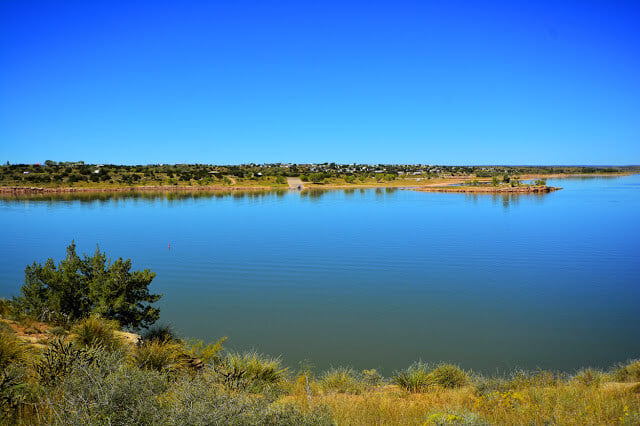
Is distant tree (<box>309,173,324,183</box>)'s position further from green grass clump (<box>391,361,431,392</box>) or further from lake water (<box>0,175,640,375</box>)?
green grass clump (<box>391,361,431,392</box>)

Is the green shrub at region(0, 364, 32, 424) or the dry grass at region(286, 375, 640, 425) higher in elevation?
the green shrub at region(0, 364, 32, 424)

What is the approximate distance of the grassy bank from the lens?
3.57m

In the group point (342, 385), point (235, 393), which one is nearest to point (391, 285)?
point (342, 385)

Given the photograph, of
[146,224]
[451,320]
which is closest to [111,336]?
[451,320]

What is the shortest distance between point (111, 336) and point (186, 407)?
491 centimetres

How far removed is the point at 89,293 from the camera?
9594 mm

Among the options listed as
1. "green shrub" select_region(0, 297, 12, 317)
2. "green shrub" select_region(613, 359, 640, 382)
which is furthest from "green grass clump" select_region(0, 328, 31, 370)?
"green shrub" select_region(613, 359, 640, 382)

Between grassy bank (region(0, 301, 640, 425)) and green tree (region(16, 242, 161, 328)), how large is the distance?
74cm

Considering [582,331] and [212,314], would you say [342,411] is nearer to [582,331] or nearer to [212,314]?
[212,314]

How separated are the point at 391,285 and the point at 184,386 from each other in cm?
1221

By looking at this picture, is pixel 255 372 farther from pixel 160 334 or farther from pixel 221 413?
pixel 160 334

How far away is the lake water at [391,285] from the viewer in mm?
9984

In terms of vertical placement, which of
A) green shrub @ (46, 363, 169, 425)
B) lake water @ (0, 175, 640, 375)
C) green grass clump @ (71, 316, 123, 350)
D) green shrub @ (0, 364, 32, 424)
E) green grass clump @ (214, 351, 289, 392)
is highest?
green shrub @ (46, 363, 169, 425)

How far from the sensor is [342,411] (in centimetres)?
474
